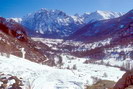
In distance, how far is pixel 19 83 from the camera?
30188 millimetres

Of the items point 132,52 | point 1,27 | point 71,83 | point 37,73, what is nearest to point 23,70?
point 37,73

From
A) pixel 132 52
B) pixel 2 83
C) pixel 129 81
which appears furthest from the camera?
pixel 132 52

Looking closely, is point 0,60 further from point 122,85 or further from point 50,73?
point 122,85

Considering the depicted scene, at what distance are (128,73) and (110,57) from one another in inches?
7020

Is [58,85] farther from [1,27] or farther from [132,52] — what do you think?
[132,52]

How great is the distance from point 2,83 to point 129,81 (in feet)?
63.2

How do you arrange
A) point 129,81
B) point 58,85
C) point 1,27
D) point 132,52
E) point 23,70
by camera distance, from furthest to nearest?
point 132,52
point 1,27
point 23,70
point 58,85
point 129,81

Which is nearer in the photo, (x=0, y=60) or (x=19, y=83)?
(x=19, y=83)

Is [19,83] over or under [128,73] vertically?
under

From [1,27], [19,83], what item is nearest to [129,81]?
[19,83]

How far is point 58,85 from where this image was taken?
32219mm

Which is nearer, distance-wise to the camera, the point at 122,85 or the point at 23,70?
the point at 122,85

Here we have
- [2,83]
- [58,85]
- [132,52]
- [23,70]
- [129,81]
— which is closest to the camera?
[129,81]

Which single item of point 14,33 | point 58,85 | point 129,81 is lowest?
point 58,85
